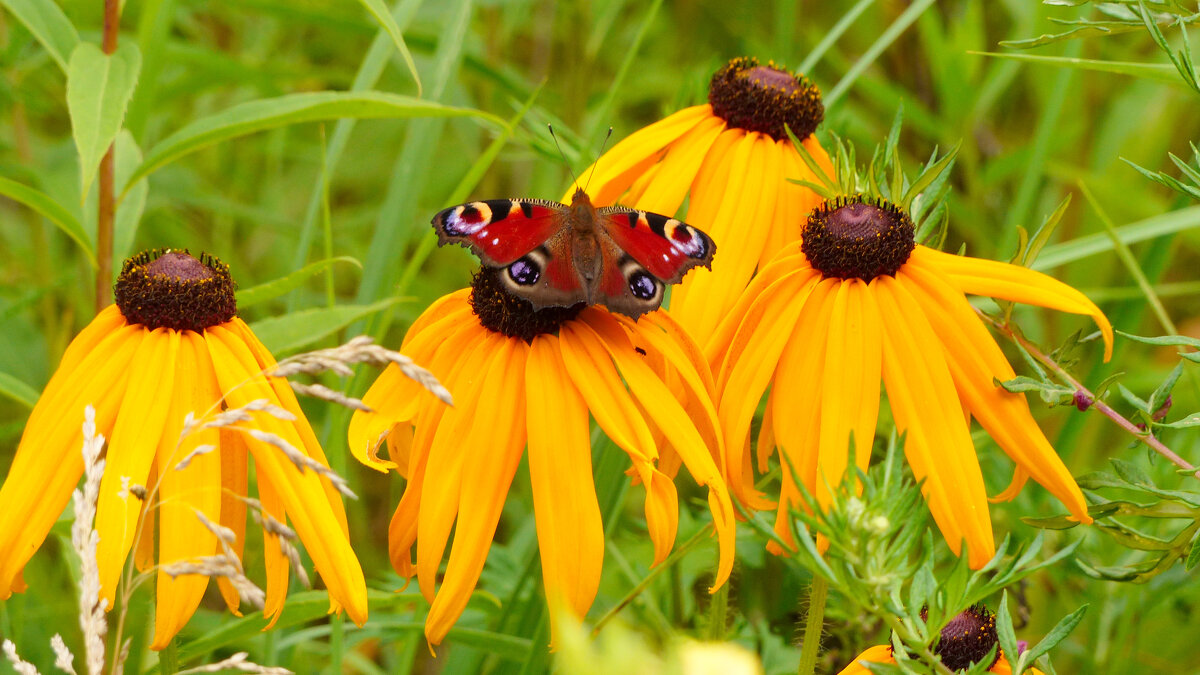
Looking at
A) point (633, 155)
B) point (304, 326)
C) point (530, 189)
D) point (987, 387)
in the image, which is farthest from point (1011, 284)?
point (530, 189)

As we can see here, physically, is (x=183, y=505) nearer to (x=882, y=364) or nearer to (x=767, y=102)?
(x=882, y=364)

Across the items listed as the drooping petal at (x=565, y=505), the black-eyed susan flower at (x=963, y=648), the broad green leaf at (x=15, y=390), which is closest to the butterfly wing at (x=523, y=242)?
the drooping petal at (x=565, y=505)

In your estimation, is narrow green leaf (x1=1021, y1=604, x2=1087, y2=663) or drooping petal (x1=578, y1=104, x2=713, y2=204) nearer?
narrow green leaf (x1=1021, y1=604, x2=1087, y2=663)

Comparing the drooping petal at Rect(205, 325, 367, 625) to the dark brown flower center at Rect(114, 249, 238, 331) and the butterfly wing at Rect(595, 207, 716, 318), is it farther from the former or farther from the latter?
the butterfly wing at Rect(595, 207, 716, 318)

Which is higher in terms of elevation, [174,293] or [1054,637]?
[174,293]

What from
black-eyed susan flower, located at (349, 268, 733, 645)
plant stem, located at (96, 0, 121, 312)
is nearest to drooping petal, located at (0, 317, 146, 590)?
black-eyed susan flower, located at (349, 268, 733, 645)
